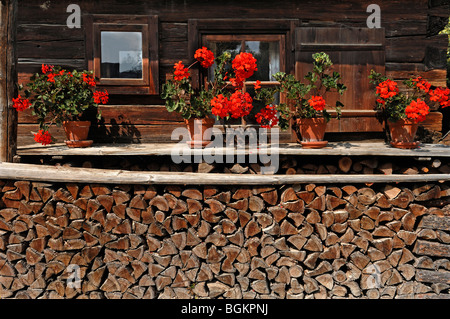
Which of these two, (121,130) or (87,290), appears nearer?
(87,290)

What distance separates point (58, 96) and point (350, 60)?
3.59 meters

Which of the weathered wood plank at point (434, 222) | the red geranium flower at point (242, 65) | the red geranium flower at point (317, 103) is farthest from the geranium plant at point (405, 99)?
the red geranium flower at point (242, 65)

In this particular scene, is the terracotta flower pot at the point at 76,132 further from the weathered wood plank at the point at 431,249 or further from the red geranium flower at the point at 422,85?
the red geranium flower at the point at 422,85

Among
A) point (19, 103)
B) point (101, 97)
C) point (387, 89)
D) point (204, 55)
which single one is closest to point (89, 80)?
point (101, 97)

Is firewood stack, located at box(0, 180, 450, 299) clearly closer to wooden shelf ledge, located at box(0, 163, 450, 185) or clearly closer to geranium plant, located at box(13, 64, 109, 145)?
wooden shelf ledge, located at box(0, 163, 450, 185)

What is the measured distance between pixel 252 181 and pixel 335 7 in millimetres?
2757

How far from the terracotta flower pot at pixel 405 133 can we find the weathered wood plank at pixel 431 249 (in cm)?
108

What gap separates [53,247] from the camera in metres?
3.37

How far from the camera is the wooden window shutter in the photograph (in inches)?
174

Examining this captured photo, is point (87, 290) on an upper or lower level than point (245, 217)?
lower
